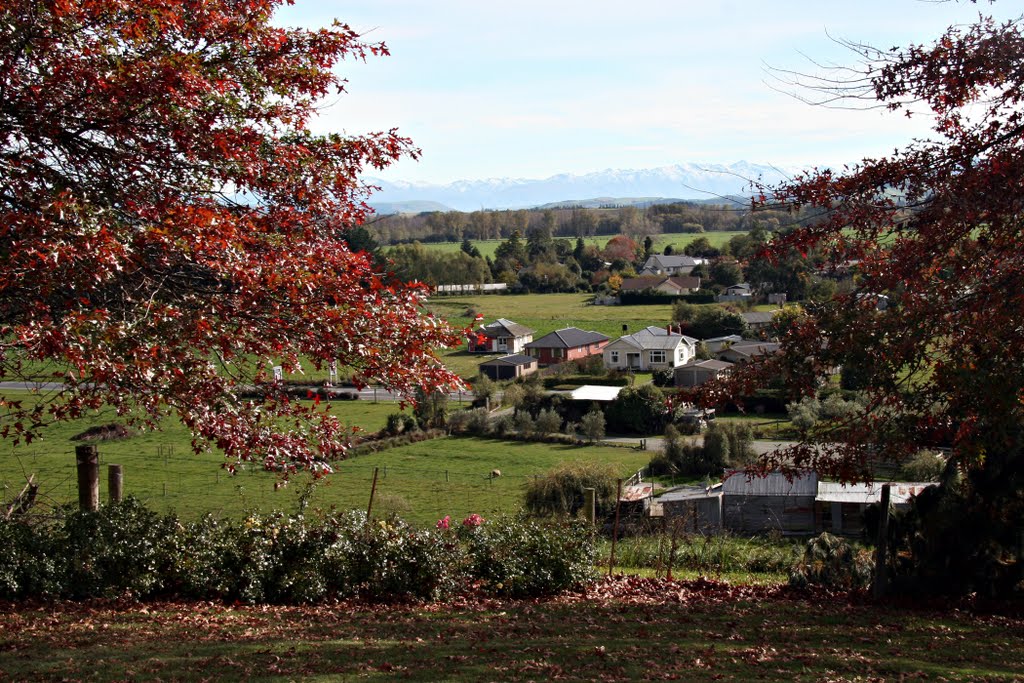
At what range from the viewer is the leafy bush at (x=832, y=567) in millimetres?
11297

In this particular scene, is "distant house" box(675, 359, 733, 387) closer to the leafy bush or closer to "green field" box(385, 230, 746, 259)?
the leafy bush

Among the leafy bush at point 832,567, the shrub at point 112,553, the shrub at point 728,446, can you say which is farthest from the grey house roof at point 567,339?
the shrub at point 112,553

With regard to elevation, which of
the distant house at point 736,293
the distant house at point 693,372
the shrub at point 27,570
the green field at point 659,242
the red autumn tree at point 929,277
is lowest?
the distant house at point 693,372

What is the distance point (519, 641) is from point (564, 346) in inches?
1881

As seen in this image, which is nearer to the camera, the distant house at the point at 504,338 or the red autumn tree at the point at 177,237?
the red autumn tree at the point at 177,237

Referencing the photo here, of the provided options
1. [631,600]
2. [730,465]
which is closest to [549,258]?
[730,465]

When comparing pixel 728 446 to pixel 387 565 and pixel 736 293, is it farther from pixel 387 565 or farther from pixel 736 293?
pixel 736 293

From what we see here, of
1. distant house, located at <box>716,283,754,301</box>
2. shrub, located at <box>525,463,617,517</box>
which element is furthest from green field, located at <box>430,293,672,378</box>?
shrub, located at <box>525,463,617,517</box>

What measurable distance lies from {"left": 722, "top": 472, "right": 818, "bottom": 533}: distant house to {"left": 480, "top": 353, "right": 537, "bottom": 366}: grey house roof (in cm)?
2877

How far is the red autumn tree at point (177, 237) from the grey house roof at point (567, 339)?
47.5m

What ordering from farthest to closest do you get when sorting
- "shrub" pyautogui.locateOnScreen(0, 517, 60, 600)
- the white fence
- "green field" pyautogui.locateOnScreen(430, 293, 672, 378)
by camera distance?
the white fence, "green field" pyautogui.locateOnScreen(430, 293, 672, 378), "shrub" pyautogui.locateOnScreen(0, 517, 60, 600)

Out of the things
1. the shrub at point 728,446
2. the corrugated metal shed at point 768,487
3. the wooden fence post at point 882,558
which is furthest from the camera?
the shrub at point 728,446

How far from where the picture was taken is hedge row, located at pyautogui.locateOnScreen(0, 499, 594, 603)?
9.23 meters

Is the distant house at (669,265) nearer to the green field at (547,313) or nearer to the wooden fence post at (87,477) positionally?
the green field at (547,313)
